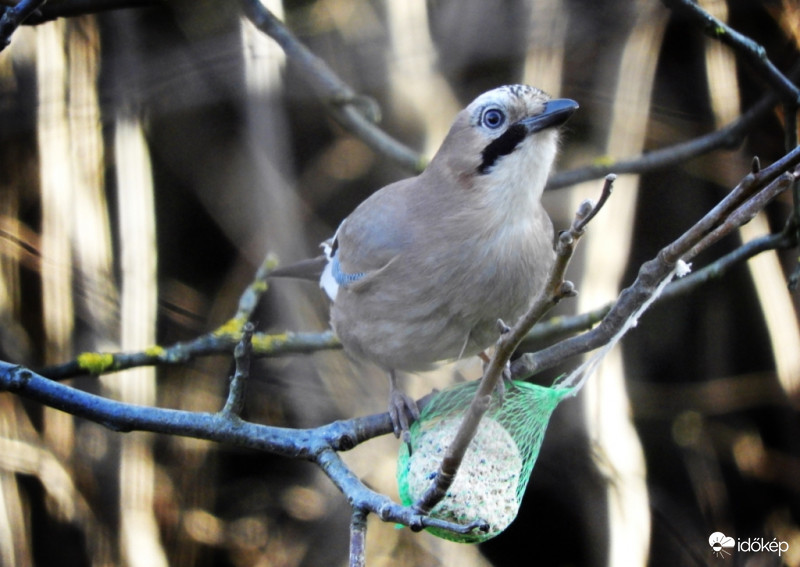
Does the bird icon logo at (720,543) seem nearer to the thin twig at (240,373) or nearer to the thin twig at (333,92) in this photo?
the thin twig at (333,92)

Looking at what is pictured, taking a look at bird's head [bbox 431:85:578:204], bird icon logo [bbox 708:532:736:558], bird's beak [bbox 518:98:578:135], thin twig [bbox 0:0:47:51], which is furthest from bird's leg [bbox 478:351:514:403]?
bird icon logo [bbox 708:532:736:558]

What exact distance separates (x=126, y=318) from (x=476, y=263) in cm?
163

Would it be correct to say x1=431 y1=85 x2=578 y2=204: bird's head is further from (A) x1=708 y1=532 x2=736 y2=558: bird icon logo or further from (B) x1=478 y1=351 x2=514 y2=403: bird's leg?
(A) x1=708 y1=532 x2=736 y2=558: bird icon logo

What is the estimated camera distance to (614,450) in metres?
3.29

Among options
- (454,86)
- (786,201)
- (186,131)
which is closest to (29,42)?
(186,131)

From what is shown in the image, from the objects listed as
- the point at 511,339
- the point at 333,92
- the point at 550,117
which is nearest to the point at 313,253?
the point at 333,92

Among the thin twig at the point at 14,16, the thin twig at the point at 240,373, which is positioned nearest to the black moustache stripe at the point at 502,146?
the thin twig at the point at 240,373

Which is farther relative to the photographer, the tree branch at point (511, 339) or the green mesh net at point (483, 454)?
the green mesh net at point (483, 454)

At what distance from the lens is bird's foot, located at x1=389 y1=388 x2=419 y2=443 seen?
79.3 inches

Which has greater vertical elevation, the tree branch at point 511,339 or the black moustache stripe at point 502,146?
the black moustache stripe at point 502,146

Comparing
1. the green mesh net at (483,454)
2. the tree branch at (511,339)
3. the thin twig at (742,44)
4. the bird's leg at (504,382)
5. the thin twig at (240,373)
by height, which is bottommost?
the tree branch at (511,339)

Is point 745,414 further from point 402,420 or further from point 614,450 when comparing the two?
point 402,420

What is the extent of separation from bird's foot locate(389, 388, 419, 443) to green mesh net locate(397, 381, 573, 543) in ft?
0.10

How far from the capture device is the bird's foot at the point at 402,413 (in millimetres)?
2014
